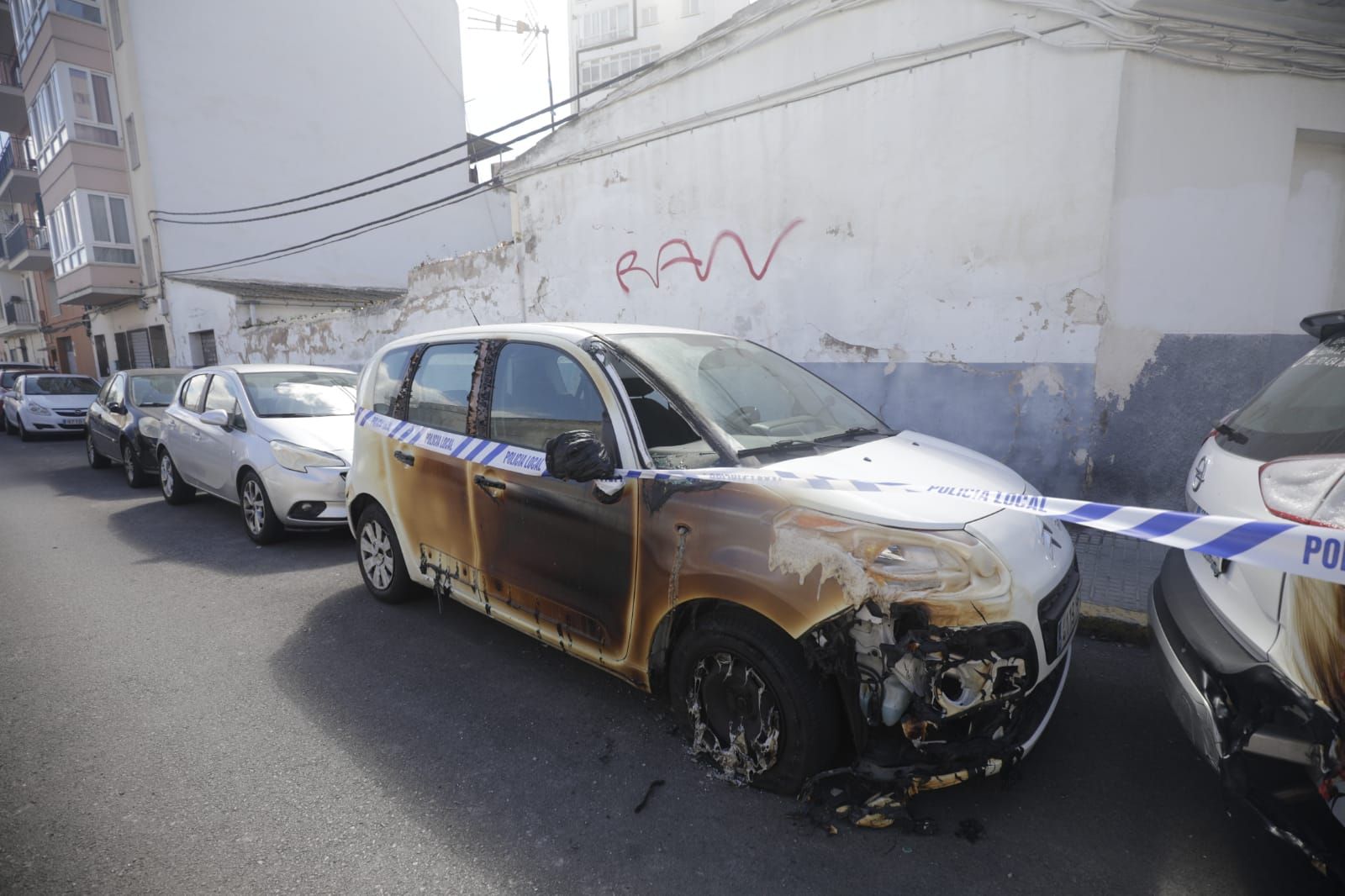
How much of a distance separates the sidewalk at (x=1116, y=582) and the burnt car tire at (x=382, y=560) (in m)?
3.85

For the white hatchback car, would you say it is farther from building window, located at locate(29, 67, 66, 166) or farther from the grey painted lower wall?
building window, located at locate(29, 67, 66, 166)

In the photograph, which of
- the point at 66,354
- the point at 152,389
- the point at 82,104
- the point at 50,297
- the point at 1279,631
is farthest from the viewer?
the point at 50,297

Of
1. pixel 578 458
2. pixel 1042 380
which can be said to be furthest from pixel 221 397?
pixel 1042 380

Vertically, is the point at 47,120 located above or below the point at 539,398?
above

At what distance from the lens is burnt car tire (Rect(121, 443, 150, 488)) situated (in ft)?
27.9

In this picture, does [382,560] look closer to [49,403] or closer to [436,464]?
[436,464]

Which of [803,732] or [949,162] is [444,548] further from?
[949,162]

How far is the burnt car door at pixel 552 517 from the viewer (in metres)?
2.84

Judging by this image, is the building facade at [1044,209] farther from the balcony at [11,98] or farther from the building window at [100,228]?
the balcony at [11,98]

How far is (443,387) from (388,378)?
706 millimetres

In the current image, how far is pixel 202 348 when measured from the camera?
18.7 metres

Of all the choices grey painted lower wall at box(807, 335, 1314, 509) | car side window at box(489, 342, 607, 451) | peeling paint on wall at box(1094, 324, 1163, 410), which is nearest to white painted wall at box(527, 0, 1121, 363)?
peeling paint on wall at box(1094, 324, 1163, 410)

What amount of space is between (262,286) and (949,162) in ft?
60.1

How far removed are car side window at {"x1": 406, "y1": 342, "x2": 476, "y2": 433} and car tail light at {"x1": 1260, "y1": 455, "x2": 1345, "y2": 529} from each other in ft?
10.9
